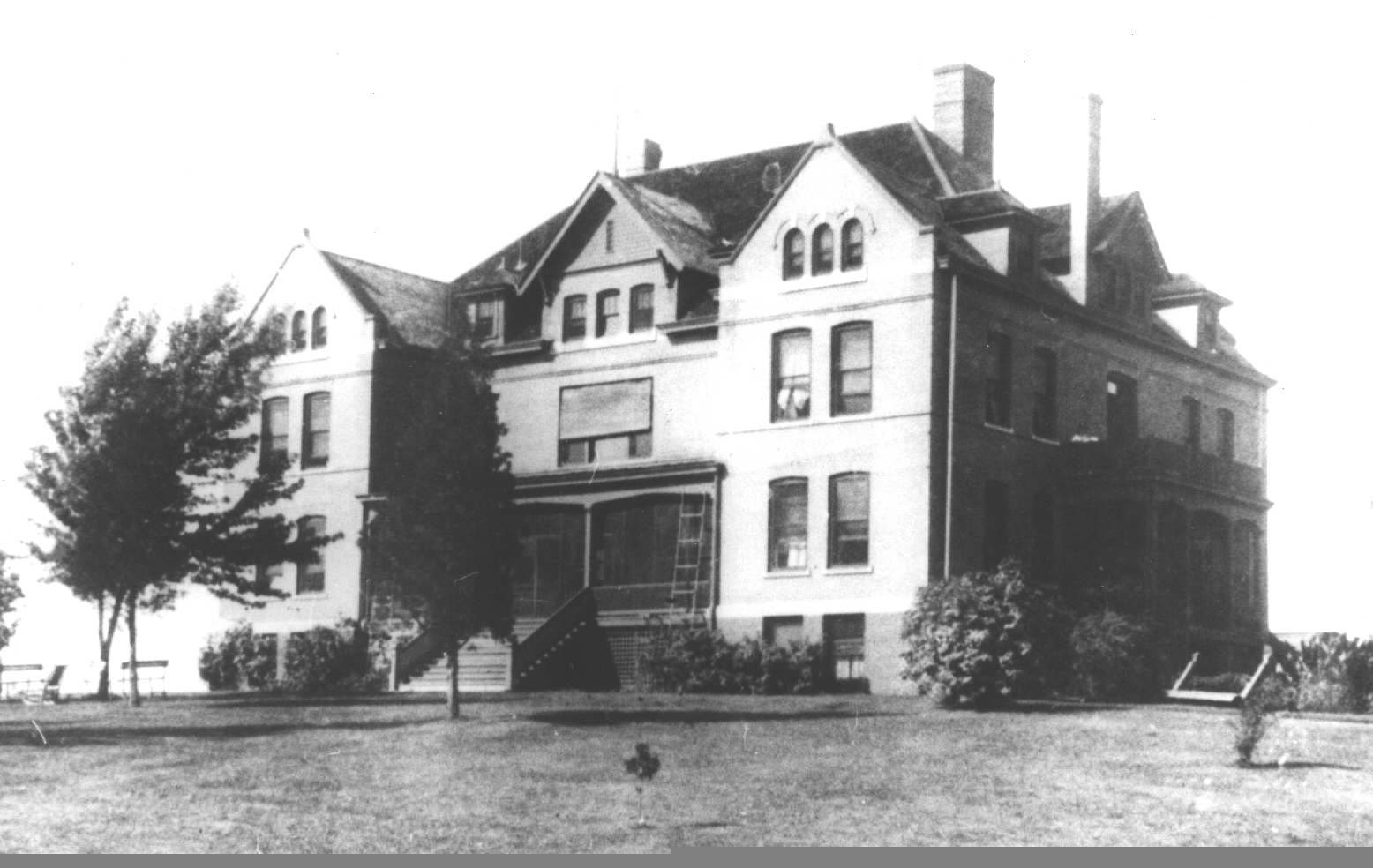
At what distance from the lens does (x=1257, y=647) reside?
40000 mm

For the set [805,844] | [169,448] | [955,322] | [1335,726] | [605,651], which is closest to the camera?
[805,844]

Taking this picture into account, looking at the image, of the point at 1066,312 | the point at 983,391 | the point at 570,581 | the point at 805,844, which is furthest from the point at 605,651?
the point at 805,844

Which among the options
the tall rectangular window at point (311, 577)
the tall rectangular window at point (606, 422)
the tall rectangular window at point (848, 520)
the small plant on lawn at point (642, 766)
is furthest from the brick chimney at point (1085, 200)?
the small plant on lawn at point (642, 766)

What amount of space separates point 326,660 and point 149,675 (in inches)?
324

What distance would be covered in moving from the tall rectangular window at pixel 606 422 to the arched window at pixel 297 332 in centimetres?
598

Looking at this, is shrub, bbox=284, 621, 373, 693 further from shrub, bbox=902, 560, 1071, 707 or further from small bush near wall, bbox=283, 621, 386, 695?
shrub, bbox=902, 560, 1071, 707

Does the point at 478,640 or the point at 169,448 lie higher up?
the point at 169,448

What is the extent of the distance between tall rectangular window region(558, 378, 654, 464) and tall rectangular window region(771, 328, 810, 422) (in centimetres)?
372

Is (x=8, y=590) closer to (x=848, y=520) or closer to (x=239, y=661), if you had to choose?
(x=239, y=661)

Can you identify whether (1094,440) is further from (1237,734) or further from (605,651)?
(1237,734)

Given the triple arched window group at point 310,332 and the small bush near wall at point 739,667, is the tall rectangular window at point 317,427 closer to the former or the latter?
the triple arched window group at point 310,332

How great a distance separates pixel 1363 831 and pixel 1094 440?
20.4 metres

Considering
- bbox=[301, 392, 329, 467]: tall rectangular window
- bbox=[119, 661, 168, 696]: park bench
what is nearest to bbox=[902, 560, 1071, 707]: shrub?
bbox=[119, 661, 168, 696]: park bench

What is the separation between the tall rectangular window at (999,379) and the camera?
3756 centimetres
